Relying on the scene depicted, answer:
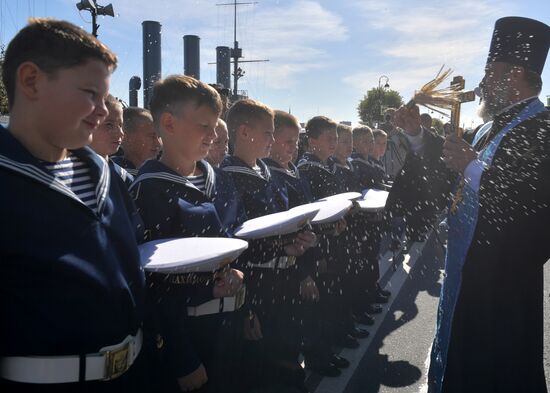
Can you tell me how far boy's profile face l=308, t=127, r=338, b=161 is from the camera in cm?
461

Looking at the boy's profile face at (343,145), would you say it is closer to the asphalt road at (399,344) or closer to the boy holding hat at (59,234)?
the asphalt road at (399,344)

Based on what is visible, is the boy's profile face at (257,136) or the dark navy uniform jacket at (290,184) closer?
the boy's profile face at (257,136)

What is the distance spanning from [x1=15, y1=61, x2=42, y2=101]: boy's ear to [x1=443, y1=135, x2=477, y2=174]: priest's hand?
2250 mm

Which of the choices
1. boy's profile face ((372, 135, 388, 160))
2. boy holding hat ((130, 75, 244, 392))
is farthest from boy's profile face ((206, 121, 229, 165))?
boy's profile face ((372, 135, 388, 160))

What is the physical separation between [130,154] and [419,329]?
10.5 feet

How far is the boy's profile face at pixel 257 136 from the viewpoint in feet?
10.4

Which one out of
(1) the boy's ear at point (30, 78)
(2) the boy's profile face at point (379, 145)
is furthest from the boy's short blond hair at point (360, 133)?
(1) the boy's ear at point (30, 78)

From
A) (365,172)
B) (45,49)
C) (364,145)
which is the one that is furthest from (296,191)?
(364,145)

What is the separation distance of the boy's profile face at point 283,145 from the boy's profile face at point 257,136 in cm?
51

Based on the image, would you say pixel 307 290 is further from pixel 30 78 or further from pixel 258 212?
pixel 30 78

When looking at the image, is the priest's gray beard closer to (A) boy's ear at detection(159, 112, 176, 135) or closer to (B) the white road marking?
(A) boy's ear at detection(159, 112, 176, 135)

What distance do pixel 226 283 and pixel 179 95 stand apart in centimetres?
99

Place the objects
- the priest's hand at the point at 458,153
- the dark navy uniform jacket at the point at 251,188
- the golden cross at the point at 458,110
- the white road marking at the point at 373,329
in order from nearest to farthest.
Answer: the priest's hand at the point at 458,153, the golden cross at the point at 458,110, the dark navy uniform jacket at the point at 251,188, the white road marking at the point at 373,329

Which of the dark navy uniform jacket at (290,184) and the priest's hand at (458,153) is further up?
the priest's hand at (458,153)
